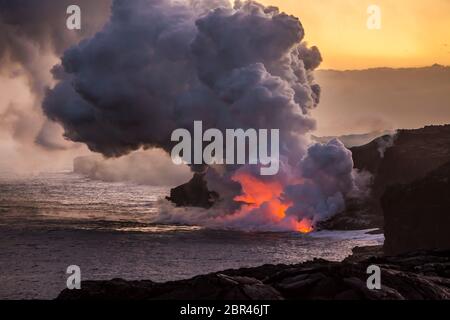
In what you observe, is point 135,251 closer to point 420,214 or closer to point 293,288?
point 420,214

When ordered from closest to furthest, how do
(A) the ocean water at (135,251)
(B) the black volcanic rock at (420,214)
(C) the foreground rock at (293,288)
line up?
(C) the foreground rock at (293,288) < (A) the ocean water at (135,251) < (B) the black volcanic rock at (420,214)

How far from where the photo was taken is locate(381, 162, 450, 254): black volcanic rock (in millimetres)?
110812

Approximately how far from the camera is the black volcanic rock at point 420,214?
110812 millimetres

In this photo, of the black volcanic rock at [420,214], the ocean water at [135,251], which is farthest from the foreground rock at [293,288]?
the black volcanic rock at [420,214]

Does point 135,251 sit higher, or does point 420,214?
point 420,214

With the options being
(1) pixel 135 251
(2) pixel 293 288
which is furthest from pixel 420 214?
(2) pixel 293 288

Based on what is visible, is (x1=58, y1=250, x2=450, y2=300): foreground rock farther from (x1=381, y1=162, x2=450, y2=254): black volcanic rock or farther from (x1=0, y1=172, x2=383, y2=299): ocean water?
(x1=381, y1=162, x2=450, y2=254): black volcanic rock

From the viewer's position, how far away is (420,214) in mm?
114188

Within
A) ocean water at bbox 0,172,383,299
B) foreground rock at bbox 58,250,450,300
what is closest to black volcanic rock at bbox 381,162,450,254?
ocean water at bbox 0,172,383,299

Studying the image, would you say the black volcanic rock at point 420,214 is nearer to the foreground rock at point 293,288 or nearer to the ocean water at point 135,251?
the ocean water at point 135,251

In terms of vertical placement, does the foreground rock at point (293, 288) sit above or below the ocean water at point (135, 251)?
above
